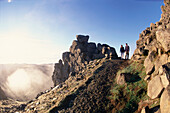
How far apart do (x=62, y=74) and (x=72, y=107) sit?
34356 millimetres

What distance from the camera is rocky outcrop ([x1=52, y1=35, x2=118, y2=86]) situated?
114ft

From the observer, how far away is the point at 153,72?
648 inches

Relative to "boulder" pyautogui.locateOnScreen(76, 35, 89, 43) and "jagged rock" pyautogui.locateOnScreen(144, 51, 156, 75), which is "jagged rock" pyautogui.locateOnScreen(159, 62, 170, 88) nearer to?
"jagged rock" pyautogui.locateOnScreen(144, 51, 156, 75)

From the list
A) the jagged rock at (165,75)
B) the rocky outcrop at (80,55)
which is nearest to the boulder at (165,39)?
the jagged rock at (165,75)

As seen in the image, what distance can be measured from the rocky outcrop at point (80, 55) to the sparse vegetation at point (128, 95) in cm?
1394

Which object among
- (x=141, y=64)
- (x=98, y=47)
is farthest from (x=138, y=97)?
(x=98, y=47)

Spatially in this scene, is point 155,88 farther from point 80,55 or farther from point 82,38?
point 82,38

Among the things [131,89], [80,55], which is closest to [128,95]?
[131,89]

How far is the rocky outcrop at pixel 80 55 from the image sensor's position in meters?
34.7

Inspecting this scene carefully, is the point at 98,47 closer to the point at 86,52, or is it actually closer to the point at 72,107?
the point at 86,52

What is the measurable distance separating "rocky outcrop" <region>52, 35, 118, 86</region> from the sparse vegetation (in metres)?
13.9

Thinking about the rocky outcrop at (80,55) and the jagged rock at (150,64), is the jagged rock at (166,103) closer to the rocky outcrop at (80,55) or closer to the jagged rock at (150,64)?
the jagged rock at (150,64)

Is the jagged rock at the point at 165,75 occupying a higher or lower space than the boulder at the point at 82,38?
lower

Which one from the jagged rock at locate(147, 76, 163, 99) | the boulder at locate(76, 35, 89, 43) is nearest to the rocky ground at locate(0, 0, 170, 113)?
the jagged rock at locate(147, 76, 163, 99)
